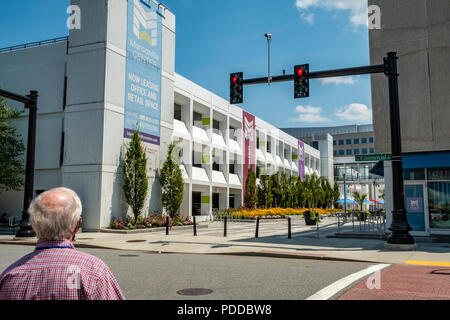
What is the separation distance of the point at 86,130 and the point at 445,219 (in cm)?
1881

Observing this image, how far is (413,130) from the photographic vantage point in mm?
17453

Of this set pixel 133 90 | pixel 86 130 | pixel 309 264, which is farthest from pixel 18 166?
pixel 309 264

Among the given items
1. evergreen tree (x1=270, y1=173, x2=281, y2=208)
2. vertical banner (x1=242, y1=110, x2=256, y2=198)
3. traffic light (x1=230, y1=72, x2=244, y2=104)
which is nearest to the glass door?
traffic light (x1=230, y1=72, x2=244, y2=104)

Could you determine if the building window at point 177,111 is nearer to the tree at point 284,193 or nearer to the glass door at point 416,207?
the tree at point 284,193

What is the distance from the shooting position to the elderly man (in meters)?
2.26

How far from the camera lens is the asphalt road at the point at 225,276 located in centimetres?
667

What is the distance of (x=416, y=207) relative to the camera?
1803 centimetres

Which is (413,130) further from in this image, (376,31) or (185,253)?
(185,253)

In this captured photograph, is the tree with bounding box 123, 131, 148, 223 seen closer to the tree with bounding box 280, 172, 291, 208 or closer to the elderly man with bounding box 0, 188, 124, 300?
the elderly man with bounding box 0, 188, 124, 300

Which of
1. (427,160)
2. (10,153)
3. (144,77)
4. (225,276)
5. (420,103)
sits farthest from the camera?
(144,77)

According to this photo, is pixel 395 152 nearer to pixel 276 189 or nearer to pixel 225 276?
pixel 225 276

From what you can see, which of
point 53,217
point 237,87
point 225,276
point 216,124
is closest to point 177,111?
point 216,124

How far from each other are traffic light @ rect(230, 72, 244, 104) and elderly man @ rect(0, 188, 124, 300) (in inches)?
567

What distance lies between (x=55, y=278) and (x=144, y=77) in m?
24.7
